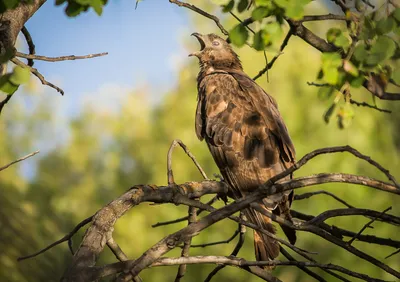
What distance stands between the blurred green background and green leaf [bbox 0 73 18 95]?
19.2 feet

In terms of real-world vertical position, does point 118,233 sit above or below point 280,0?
below

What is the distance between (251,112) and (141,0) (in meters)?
2.53

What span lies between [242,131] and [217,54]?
1405 millimetres

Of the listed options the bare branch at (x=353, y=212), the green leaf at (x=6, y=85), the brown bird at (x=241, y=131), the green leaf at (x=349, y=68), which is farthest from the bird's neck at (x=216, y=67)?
the green leaf at (x=6, y=85)

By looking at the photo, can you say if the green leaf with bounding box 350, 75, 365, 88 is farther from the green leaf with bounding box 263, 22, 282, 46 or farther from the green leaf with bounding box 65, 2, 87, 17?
the green leaf with bounding box 65, 2, 87, 17

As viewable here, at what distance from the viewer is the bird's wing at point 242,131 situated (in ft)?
19.7

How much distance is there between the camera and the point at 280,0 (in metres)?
2.95

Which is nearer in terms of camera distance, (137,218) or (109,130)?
(137,218)

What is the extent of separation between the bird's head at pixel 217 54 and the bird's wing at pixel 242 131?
755 mm

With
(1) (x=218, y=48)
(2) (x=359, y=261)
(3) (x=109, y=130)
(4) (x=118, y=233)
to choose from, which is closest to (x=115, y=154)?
(3) (x=109, y=130)

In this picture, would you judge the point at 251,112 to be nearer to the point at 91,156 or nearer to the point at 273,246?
the point at 273,246

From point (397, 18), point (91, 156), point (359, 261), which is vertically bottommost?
point (91, 156)

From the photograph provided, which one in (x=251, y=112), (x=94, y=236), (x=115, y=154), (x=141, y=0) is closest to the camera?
(x=94, y=236)

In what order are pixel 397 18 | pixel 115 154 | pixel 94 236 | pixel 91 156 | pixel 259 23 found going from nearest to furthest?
pixel 397 18, pixel 259 23, pixel 94 236, pixel 115 154, pixel 91 156
